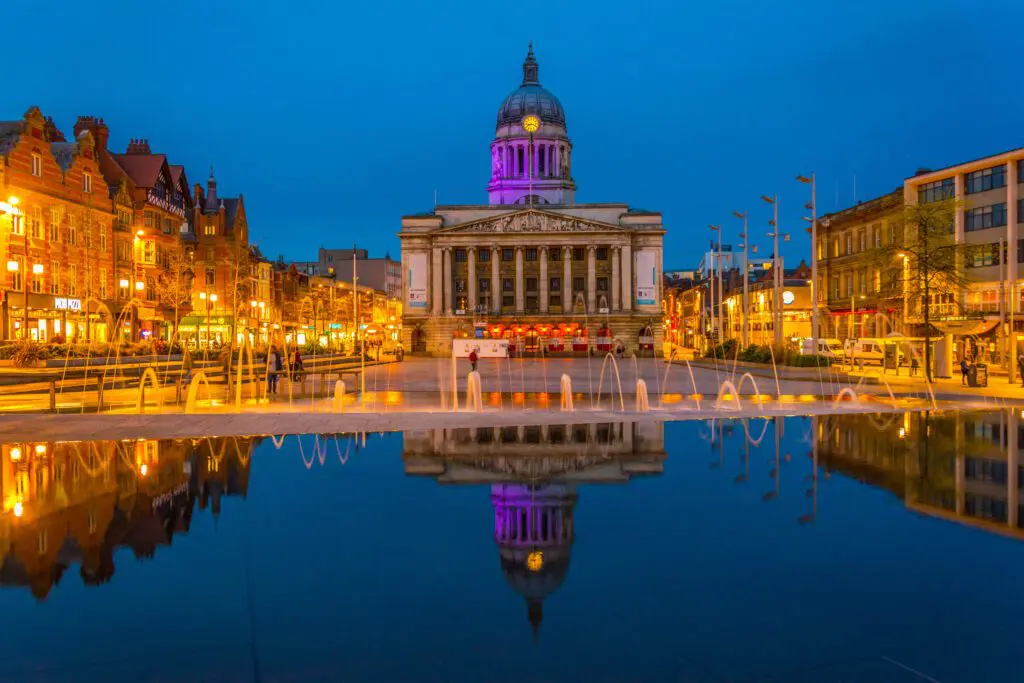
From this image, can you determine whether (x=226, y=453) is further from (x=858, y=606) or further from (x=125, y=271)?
(x=125, y=271)

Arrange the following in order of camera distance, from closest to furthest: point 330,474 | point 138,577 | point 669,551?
point 138,577, point 669,551, point 330,474

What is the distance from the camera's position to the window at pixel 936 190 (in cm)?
5803

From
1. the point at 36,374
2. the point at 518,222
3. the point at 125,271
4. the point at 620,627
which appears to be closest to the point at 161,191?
the point at 125,271

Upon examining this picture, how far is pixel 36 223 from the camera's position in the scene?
183 feet

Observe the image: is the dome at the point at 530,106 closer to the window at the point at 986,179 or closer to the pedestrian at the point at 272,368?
the window at the point at 986,179

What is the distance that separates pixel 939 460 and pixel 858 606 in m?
8.38

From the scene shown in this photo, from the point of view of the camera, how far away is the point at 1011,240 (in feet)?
169

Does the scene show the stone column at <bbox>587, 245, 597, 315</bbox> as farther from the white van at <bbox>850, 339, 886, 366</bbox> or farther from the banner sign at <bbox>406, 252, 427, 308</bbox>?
the white van at <bbox>850, 339, 886, 366</bbox>

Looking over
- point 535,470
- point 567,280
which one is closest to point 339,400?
point 535,470

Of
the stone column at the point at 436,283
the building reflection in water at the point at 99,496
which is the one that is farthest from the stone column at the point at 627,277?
the building reflection in water at the point at 99,496

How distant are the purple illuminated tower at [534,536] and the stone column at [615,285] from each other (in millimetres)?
115302

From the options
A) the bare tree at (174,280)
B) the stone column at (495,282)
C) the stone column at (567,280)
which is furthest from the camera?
the stone column at (567,280)

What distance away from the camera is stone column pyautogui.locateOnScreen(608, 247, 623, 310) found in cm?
12506

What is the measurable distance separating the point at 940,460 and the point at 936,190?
54.9 metres
